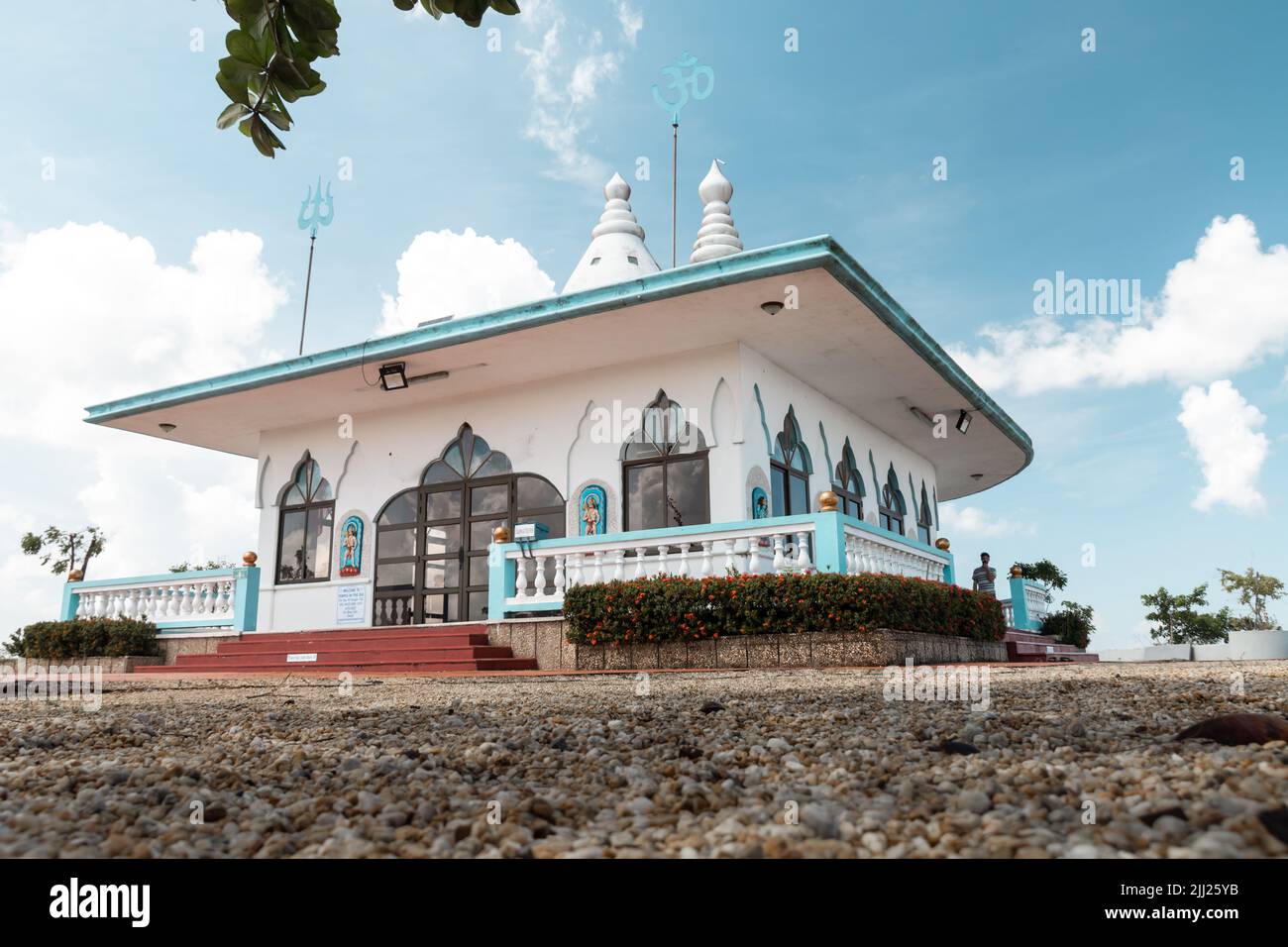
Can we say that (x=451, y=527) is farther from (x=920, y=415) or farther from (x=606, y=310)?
(x=920, y=415)

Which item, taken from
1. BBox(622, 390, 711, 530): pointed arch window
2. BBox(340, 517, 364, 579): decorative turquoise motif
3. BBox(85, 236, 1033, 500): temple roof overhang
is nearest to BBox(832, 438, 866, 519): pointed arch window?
BBox(85, 236, 1033, 500): temple roof overhang

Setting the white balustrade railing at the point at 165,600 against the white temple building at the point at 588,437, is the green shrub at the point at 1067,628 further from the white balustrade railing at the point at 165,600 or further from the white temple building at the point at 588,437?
the white balustrade railing at the point at 165,600

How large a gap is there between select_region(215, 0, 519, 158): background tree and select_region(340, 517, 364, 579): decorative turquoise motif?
11710 mm

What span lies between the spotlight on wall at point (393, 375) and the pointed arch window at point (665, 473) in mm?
3302

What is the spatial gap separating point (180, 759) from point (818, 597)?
6762mm

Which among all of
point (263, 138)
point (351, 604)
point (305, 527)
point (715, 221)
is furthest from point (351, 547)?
point (263, 138)

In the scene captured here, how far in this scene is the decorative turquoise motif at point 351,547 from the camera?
14625mm

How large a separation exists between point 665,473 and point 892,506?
6148mm

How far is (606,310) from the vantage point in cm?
1093

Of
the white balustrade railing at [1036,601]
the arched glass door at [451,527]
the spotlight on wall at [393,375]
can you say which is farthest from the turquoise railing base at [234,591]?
the white balustrade railing at [1036,601]

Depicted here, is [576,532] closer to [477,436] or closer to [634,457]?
[634,457]

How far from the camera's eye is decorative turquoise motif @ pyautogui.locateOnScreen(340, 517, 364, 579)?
14625 millimetres

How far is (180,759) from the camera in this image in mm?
2973
